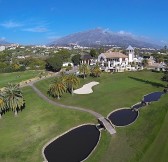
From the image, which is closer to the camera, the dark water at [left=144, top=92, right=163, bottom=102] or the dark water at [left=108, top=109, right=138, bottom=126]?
the dark water at [left=108, top=109, right=138, bottom=126]

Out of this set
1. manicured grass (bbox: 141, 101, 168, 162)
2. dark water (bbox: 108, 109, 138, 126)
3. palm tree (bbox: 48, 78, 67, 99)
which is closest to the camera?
manicured grass (bbox: 141, 101, 168, 162)

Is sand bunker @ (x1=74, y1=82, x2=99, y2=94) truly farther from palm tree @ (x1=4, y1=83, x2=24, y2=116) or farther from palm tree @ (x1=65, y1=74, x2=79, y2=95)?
palm tree @ (x1=4, y1=83, x2=24, y2=116)

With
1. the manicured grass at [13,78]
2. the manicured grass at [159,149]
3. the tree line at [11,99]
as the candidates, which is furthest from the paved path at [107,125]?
the manicured grass at [13,78]

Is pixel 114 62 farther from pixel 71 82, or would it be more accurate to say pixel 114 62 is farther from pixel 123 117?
pixel 123 117

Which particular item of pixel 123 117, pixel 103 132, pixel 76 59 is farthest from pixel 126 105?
pixel 76 59

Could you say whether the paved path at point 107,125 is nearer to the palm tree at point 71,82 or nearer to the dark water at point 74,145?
the dark water at point 74,145

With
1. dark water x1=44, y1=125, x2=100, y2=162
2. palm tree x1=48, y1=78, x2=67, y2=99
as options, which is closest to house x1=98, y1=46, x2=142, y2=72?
palm tree x1=48, y1=78, x2=67, y2=99

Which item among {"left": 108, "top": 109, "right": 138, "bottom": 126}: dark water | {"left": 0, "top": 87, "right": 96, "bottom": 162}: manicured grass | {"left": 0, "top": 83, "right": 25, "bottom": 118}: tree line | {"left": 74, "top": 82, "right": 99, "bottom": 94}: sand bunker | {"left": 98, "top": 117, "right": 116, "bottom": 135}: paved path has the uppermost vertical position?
{"left": 0, "top": 83, "right": 25, "bottom": 118}: tree line
